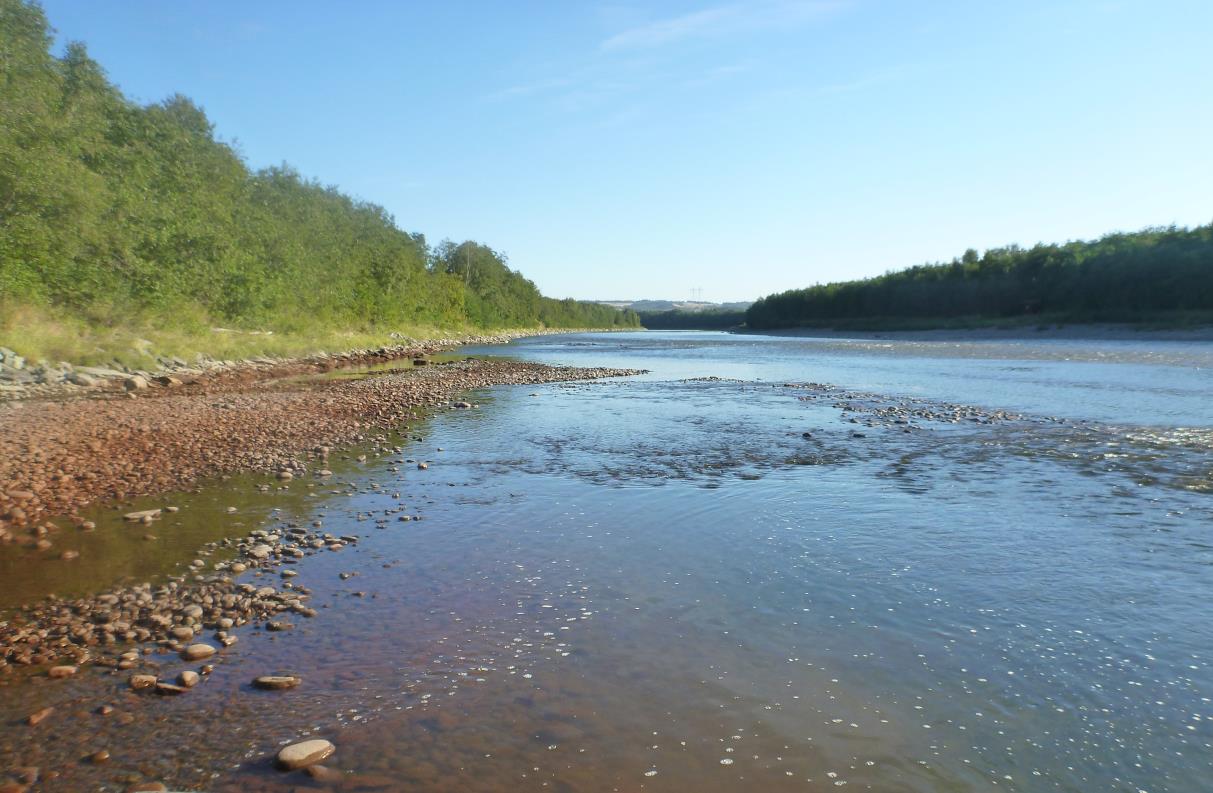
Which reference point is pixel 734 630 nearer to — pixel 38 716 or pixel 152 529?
pixel 38 716

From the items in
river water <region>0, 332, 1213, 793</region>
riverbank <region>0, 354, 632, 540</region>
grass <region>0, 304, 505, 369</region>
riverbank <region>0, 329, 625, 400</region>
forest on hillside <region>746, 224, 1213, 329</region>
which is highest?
forest on hillside <region>746, 224, 1213, 329</region>

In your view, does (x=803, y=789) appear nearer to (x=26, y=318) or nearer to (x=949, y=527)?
(x=949, y=527)

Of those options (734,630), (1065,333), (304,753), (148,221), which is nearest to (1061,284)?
(1065,333)

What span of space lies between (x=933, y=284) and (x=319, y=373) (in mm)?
115248

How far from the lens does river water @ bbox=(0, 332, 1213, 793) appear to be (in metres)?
5.15

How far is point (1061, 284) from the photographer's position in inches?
3622

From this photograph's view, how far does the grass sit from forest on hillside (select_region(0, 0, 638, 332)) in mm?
491

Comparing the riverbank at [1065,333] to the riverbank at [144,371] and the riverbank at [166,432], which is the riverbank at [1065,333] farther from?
the riverbank at [144,371]

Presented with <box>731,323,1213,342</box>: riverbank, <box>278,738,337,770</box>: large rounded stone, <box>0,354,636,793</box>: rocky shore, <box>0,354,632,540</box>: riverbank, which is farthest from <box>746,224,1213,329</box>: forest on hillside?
<box>278,738,337,770</box>: large rounded stone

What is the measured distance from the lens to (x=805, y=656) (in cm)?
674

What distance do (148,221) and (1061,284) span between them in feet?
335

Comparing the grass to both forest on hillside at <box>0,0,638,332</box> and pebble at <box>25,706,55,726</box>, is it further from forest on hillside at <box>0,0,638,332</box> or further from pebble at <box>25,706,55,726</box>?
pebble at <box>25,706,55,726</box>

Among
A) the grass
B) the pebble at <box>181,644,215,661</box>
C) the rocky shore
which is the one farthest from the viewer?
the grass

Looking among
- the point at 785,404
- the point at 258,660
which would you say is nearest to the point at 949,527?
the point at 258,660
